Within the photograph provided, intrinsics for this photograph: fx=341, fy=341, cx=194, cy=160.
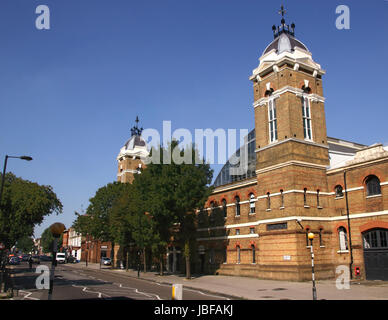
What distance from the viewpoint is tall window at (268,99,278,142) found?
101 ft

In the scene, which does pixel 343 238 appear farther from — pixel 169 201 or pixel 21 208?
pixel 21 208

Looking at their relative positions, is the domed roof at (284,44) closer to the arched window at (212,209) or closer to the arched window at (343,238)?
the arched window at (343,238)

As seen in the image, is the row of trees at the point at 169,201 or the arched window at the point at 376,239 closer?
the arched window at the point at 376,239

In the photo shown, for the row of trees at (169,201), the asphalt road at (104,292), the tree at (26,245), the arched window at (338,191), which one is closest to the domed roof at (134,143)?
the row of trees at (169,201)

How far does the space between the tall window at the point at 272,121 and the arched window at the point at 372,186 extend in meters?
8.21

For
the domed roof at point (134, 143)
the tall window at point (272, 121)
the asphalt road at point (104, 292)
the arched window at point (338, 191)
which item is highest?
the domed roof at point (134, 143)

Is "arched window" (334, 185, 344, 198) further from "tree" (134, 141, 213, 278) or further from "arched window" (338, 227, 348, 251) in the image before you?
"tree" (134, 141, 213, 278)

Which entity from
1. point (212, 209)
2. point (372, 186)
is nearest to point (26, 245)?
Answer: point (212, 209)

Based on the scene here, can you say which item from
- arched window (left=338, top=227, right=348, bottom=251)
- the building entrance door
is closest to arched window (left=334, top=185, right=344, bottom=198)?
arched window (left=338, top=227, right=348, bottom=251)

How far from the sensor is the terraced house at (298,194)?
26031 mm

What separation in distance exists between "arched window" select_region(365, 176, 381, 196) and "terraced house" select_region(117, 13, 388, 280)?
76mm
